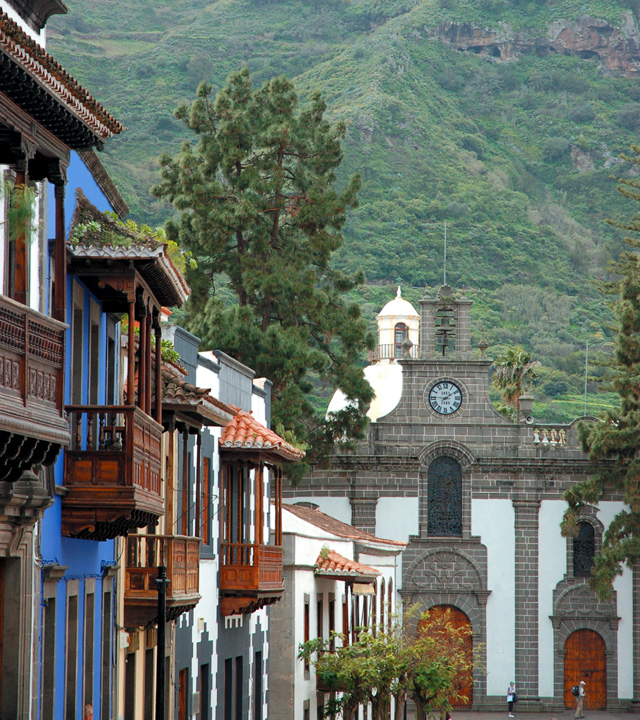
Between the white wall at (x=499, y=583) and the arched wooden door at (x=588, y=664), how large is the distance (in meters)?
2.08

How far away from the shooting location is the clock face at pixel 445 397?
5466 centimetres

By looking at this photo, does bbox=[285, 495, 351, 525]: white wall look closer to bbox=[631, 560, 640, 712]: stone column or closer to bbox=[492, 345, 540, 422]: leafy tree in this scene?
bbox=[631, 560, 640, 712]: stone column

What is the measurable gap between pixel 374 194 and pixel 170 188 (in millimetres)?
75346

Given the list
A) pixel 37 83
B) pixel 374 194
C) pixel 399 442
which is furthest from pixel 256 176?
pixel 374 194

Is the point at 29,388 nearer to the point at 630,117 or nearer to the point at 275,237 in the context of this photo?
the point at 275,237

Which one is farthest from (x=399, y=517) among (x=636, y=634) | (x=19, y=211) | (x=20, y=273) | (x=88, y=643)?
(x=19, y=211)

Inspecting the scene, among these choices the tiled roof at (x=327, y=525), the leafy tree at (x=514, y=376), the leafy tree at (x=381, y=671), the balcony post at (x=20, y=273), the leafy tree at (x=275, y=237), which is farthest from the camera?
the leafy tree at (x=514, y=376)

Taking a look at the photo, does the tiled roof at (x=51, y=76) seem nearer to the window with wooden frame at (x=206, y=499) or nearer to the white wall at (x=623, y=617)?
the window with wooden frame at (x=206, y=499)

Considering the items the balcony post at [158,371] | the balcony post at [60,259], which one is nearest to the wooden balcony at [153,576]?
the balcony post at [158,371]

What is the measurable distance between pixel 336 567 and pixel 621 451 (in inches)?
887

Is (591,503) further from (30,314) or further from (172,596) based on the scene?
(30,314)

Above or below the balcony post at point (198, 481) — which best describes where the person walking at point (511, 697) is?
below

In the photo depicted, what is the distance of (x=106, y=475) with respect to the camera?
1492 cm

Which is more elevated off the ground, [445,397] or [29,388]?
[445,397]
